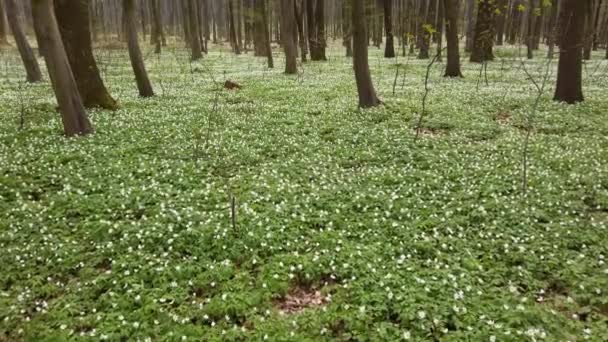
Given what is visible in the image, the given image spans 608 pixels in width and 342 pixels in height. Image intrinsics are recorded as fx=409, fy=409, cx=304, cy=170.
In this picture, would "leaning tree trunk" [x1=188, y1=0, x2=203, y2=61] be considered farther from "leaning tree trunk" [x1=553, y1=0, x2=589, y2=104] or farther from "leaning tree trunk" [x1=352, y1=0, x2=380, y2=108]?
"leaning tree trunk" [x1=553, y1=0, x2=589, y2=104]

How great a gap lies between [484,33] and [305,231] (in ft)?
76.6

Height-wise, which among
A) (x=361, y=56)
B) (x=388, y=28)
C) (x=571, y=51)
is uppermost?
(x=388, y=28)

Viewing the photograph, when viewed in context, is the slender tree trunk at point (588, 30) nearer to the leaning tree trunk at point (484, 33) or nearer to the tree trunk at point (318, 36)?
the leaning tree trunk at point (484, 33)

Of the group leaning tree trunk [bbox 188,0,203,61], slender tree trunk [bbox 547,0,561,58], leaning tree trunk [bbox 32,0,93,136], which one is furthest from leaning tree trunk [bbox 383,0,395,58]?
leaning tree trunk [bbox 32,0,93,136]

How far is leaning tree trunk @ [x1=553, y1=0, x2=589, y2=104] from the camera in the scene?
15.6 metres

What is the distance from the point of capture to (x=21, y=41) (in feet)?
Result: 69.3

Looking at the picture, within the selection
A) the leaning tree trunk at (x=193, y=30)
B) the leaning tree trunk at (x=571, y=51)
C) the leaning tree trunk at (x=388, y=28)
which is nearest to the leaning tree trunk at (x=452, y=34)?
the leaning tree trunk at (x=571, y=51)

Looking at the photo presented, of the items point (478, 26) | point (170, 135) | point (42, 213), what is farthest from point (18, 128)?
point (478, 26)

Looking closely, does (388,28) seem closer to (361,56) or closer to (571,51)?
(571,51)

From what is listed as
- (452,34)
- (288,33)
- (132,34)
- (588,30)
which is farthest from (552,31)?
(132,34)

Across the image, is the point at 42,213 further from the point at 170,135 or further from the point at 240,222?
the point at 170,135

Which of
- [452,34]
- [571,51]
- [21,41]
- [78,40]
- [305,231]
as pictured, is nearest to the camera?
[305,231]

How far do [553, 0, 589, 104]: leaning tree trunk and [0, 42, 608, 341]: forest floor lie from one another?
260 centimetres

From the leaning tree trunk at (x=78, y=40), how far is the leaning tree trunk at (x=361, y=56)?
9.98 metres
